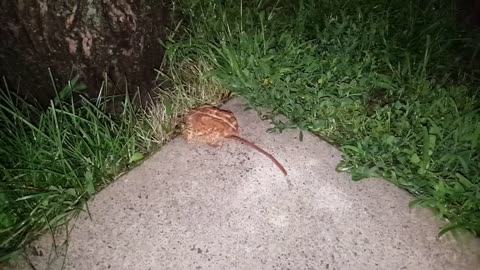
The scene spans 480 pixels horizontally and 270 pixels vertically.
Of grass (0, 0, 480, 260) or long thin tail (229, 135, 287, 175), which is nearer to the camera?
grass (0, 0, 480, 260)

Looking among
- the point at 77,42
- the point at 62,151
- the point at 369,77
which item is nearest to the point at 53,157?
the point at 62,151

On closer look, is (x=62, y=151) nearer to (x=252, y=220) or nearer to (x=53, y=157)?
(x=53, y=157)

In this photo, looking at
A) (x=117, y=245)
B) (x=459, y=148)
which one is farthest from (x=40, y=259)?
(x=459, y=148)

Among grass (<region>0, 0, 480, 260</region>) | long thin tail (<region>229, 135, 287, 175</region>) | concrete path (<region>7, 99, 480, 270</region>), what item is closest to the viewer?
concrete path (<region>7, 99, 480, 270</region>)

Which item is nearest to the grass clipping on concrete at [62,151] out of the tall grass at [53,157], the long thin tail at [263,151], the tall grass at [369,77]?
the tall grass at [53,157]

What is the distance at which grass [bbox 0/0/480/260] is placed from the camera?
2086mm

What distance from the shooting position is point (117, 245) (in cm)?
196

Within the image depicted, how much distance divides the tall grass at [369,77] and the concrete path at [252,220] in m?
0.11

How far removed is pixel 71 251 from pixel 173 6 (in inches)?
56.9

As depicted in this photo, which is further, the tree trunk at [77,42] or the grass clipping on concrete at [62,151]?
the tree trunk at [77,42]

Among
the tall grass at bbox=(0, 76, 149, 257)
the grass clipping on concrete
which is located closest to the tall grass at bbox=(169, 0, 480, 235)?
the grass clipping on concrete

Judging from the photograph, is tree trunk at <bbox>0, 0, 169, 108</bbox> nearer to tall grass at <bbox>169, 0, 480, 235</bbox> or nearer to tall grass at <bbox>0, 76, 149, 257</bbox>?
tall grass at <bbox>0, 76, 149, 257</bbox>

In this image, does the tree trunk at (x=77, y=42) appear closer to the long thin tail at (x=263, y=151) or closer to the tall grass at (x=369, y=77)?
the tall grass at (x=369, y=77)

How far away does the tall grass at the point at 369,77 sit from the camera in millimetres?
2158
